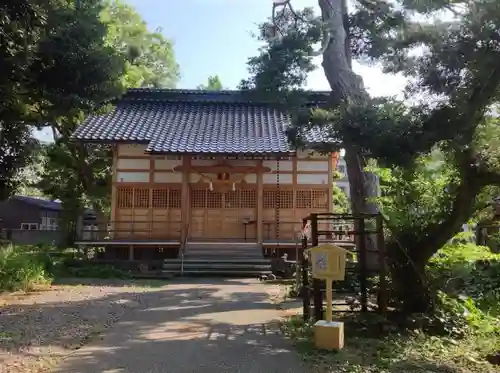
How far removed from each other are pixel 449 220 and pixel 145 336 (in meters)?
4.92

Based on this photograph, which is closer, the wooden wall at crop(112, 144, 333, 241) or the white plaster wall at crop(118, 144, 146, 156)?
the wooden wall at crop(112, 144, 333, 241)

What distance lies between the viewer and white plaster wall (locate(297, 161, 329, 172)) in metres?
19.3

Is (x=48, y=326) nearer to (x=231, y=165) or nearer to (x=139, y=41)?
(x=231, y=165)

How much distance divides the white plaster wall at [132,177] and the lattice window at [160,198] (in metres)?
0.63

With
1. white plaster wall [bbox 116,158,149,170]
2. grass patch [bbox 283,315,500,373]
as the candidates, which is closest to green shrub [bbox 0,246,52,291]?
white plaster wall [bbox 116,158,149,170]

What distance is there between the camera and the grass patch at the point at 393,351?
5.60 m

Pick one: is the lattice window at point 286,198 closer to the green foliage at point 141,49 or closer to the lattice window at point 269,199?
the lattice window at point 269,199

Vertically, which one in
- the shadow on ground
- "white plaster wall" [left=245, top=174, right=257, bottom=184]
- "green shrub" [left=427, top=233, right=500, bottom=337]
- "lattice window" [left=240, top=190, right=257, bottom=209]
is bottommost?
the shadow on ground

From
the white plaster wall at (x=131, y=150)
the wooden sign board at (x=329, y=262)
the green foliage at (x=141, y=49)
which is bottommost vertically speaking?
the wooden sign board at (x=329, y=262)

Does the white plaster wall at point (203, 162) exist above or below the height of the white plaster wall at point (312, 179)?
above

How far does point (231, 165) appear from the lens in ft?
60.5

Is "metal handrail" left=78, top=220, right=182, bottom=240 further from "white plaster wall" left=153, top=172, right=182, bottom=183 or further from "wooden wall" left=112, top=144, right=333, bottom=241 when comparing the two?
"white plaster wall" left=153, top=172, right=182, bottom=183

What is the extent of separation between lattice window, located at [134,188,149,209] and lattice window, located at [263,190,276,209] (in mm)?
4728

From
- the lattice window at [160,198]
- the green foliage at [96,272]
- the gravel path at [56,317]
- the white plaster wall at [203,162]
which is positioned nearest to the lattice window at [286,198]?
the white plaster wall at [203,162]
